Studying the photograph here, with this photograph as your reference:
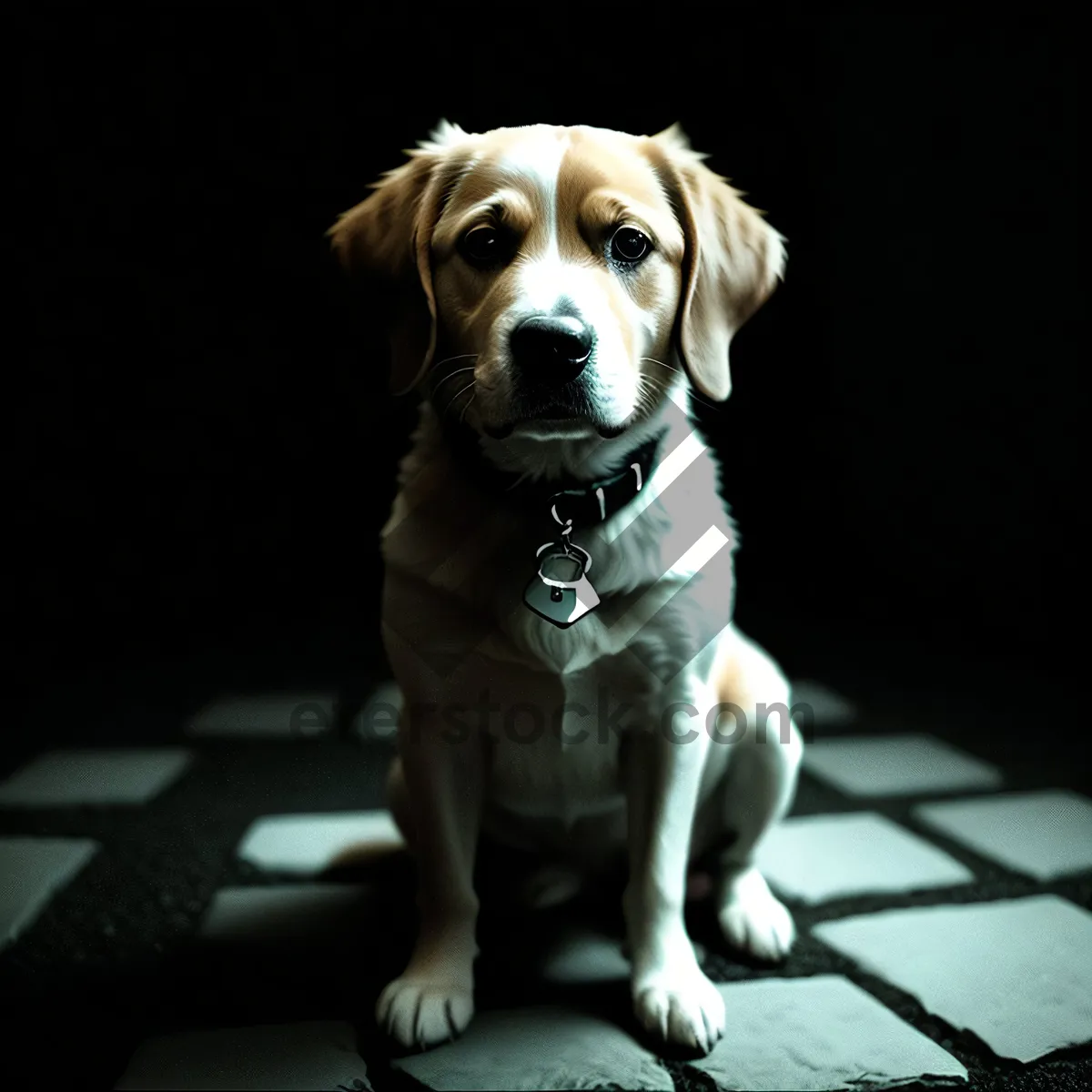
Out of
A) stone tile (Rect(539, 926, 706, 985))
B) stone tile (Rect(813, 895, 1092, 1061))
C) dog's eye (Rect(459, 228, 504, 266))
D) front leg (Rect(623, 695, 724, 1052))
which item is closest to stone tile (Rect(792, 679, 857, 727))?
stone tile (Rect(813, 895, 1092, 1061))

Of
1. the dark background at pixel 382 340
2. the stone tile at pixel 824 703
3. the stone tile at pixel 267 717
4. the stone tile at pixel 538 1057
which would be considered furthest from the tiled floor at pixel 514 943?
the dark background at pixel 382 340

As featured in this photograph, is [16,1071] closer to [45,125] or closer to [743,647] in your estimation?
[743,647]

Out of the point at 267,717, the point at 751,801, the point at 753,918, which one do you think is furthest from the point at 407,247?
the point at 267,717

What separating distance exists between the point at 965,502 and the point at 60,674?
2.66m

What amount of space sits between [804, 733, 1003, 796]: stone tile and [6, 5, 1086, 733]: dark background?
50 cm

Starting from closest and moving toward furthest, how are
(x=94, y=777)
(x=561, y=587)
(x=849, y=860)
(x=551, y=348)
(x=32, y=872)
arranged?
(x=551, y=348) < (x=561, y=587) < (x=32, y=872) < (x=849, y=860) < (x=94, y=777)

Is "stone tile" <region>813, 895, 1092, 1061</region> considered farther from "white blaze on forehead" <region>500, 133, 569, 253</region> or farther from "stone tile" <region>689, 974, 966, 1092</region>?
"white blaze on forehead" <region>500, 133, 569, 253</region>

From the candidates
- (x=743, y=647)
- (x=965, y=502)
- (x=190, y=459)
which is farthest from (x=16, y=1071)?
(x=965, y=502)

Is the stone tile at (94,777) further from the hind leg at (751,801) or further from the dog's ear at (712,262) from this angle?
the dog's ear at (712,262)

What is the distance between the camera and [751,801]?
1487 millimetres

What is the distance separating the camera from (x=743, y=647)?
1.59 m

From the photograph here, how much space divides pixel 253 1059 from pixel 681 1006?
1.63 feet

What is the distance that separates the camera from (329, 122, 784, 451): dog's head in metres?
1.16

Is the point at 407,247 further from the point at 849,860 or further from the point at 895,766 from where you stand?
the point at 895,766
